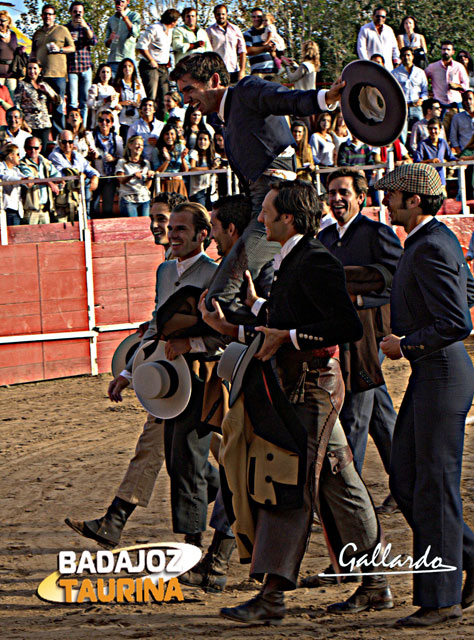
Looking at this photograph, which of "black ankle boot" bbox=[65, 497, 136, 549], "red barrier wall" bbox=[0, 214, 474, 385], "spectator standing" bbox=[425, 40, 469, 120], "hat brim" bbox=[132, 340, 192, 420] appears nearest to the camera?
"hat brim" bbox=[132, 340, 192, 420]

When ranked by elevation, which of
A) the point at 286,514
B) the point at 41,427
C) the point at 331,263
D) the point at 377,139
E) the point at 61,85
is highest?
the point at 61,85

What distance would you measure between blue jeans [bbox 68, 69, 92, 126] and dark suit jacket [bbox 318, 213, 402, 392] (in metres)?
8.65

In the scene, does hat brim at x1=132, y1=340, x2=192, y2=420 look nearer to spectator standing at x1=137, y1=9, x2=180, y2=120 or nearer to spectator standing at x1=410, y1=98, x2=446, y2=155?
spectator standing at x1=137, y1=9, x2=180, y2=120

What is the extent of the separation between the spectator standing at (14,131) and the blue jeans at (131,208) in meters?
1.40

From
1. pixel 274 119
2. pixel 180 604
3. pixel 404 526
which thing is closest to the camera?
pixel 180 604

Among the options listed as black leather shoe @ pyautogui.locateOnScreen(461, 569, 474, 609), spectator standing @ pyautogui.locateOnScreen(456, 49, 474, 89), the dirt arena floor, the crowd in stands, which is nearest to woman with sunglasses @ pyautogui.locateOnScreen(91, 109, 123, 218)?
the crowd in stands

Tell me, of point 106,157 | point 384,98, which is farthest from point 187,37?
point 384,98

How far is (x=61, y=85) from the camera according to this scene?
1358 cm

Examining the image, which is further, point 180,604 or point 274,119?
point 274,119

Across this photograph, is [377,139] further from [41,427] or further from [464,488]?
[41,427]

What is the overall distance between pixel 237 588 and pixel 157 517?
134 cm

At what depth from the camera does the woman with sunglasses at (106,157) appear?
12586 millimetres

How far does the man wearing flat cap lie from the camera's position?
150 inches

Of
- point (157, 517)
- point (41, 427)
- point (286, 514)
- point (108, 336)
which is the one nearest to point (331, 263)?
point (286, 514)
